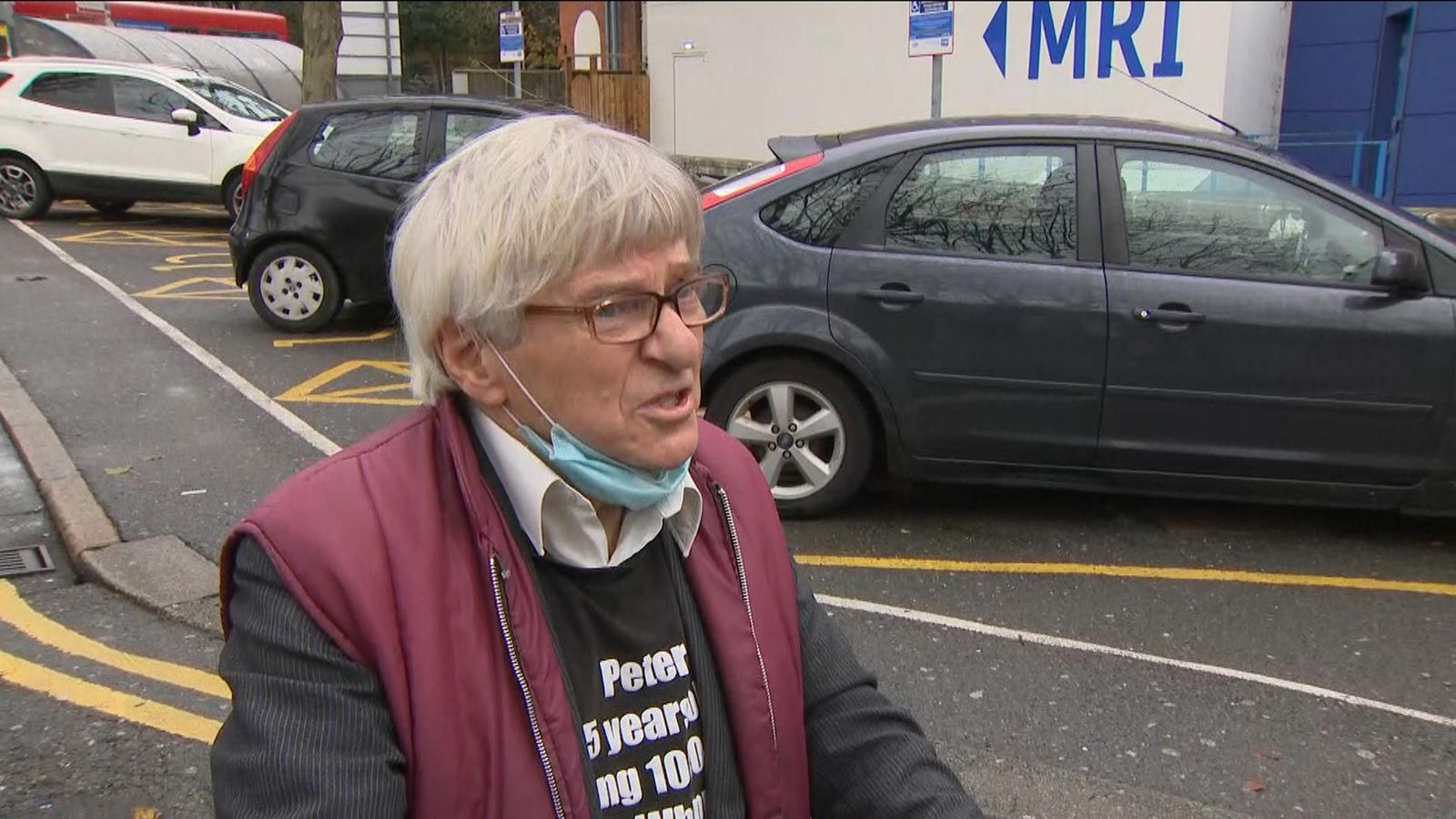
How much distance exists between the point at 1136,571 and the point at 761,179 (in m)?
2.15

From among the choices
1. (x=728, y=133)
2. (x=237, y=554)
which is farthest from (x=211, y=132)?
(x=237, y=554)

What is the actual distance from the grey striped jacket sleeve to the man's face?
36cm

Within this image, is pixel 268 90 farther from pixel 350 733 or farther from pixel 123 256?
pixel 350 733

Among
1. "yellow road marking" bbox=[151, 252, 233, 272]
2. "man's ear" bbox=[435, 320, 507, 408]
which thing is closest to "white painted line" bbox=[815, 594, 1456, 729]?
"man's ear" bbox=[435, 320, 507, 408]

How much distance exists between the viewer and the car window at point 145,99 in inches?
528

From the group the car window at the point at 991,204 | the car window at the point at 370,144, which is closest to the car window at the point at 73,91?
the car window at the point at 370,144

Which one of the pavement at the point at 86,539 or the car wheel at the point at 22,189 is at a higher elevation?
the car wheel at the point at 22,189

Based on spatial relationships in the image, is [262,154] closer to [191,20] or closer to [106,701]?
[106,701]

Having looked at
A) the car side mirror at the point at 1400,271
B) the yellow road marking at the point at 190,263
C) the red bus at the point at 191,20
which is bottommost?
the yellow road marking at the point at 190,263

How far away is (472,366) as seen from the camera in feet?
4.80

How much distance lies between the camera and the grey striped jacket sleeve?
1.26m

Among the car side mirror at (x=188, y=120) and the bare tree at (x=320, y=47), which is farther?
the bare tree at (x=320, y=47)

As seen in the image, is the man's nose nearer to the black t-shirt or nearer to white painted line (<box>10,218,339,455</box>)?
the black t-shirt

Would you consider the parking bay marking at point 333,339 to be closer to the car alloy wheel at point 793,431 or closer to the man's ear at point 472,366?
the car alloy wheel at point 793,431
